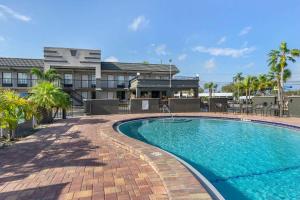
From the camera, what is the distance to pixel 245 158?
6.65 metres

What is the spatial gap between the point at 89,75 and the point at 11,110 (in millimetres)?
22676

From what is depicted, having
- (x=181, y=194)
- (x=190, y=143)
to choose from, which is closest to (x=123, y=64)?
(x=190, y=143)

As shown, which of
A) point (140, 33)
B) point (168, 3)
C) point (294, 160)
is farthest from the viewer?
point (140, 33)

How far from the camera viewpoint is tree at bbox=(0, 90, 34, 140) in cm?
714

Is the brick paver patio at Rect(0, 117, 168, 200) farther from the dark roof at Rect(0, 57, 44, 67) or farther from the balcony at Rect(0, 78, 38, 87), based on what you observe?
the dark roof at Rect(0, 57, 44, 67)

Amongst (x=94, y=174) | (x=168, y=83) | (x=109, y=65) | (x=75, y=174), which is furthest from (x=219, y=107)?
(x=75, y=174)

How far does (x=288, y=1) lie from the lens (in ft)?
44.6

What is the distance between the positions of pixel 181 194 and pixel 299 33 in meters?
19.0

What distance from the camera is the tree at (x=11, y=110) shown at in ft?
23.4

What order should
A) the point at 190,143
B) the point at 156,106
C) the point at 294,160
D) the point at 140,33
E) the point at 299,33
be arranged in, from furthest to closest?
the point at 140,33
the point at 156,106
the point at 299,33
the point at 190,143
the point at 294,160

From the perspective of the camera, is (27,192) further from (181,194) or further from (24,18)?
(24,18)

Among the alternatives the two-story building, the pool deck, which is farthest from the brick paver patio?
the two-story building

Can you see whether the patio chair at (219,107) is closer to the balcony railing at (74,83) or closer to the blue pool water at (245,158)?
the blue pool water at (245,158)

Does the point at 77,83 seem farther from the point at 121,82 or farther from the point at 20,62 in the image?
the point at 20,62
